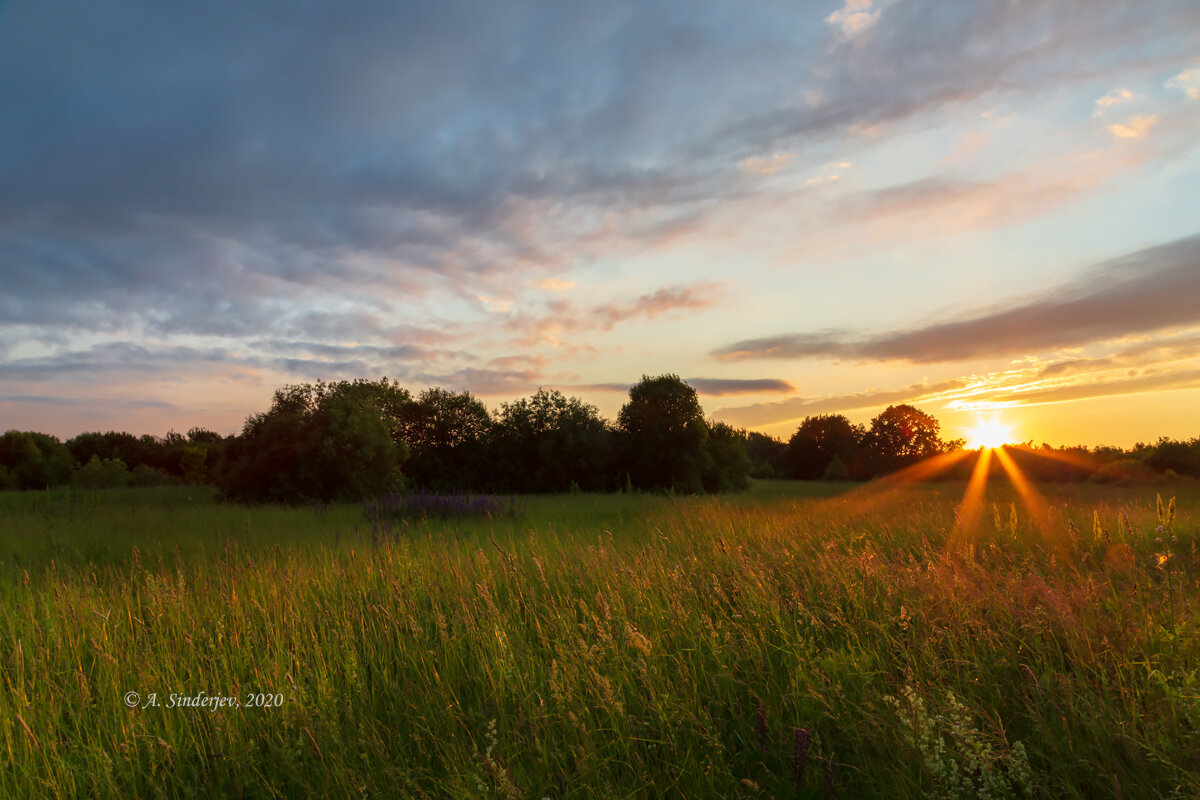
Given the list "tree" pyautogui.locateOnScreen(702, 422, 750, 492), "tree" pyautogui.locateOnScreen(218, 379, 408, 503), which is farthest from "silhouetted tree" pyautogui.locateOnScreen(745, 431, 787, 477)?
"tree" pyautogui.locateOnScreen(218, 379, 408, 503)

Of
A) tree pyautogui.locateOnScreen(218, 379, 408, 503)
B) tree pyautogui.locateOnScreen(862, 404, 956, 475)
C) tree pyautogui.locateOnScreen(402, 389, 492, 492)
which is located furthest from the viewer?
tree pyautogui.locateOnScreen(862, 404, 956, 475)

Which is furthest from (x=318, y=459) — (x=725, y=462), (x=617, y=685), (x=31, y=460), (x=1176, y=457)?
(x=1176, y=457)

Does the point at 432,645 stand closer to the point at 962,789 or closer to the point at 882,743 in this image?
the point at 882,743

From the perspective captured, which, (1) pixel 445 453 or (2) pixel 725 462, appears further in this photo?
(1) pixel 445 453

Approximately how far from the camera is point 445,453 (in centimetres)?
3494

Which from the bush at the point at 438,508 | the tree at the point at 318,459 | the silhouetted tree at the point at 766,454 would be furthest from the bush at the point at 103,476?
the silhouetted tree at the point at 766,454

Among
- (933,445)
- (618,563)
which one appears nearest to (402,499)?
(618,563)

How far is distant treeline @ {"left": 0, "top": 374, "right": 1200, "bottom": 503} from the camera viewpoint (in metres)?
19.8

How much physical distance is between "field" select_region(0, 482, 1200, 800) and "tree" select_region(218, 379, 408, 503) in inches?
543

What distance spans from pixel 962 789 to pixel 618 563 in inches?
164

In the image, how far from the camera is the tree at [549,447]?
105 feet

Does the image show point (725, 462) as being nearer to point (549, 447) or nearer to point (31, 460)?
point (549, 447)

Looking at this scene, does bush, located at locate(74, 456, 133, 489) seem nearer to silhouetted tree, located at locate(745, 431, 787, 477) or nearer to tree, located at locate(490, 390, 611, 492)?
tree, located at locate(490, 390, 611, 492)

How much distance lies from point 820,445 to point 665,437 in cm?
2883
